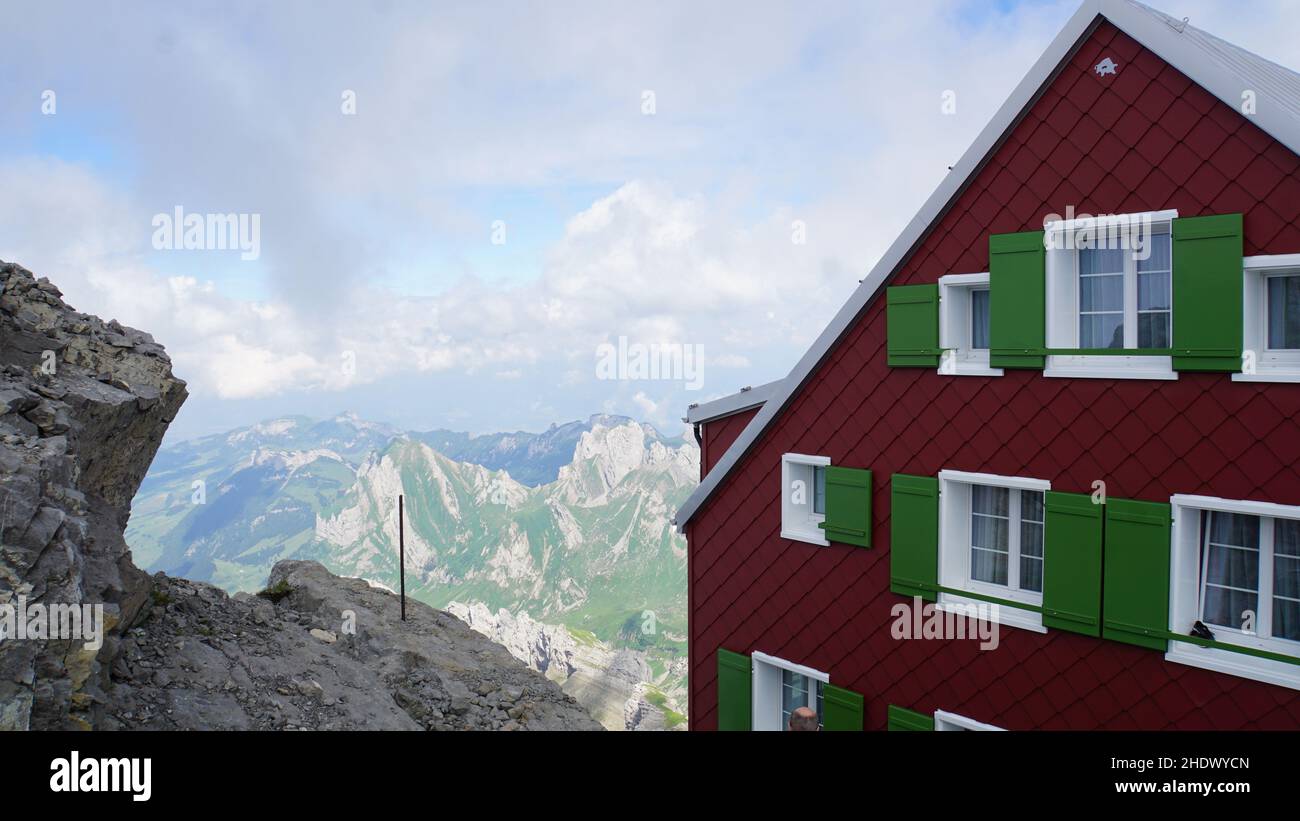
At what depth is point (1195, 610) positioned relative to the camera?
359 inches

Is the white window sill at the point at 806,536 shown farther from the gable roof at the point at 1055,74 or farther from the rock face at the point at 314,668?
the rock face at the point at 314,668

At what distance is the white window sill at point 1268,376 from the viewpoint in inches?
328

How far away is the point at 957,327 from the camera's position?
10.9 metres

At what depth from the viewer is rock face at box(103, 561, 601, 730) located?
1083 centimetres

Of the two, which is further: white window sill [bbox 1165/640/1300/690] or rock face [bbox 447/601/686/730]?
rock face [bbox 447/601/686/730]

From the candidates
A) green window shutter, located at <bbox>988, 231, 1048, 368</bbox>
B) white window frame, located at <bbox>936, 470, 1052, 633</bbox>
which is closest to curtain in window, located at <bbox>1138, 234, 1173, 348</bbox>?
green window shutter, located at <bbox>988, 231, 1048, 368</bbox>

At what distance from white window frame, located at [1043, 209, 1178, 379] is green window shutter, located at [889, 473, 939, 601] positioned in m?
2.25

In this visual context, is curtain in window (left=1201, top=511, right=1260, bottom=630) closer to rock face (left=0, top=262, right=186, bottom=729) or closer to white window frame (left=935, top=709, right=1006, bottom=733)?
white window frame (left=935, top=709, right=1006, bottom=733)

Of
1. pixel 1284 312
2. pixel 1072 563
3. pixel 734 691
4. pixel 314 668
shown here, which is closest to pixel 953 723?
pixel 1072 563

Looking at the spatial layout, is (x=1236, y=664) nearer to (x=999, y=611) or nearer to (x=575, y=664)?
(x=999, y=611)

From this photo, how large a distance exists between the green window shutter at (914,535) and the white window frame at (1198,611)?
273 centimetres

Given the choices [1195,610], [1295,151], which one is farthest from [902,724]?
[1295,151]

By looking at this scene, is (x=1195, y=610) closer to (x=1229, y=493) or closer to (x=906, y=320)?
(x=1229, y=493)
